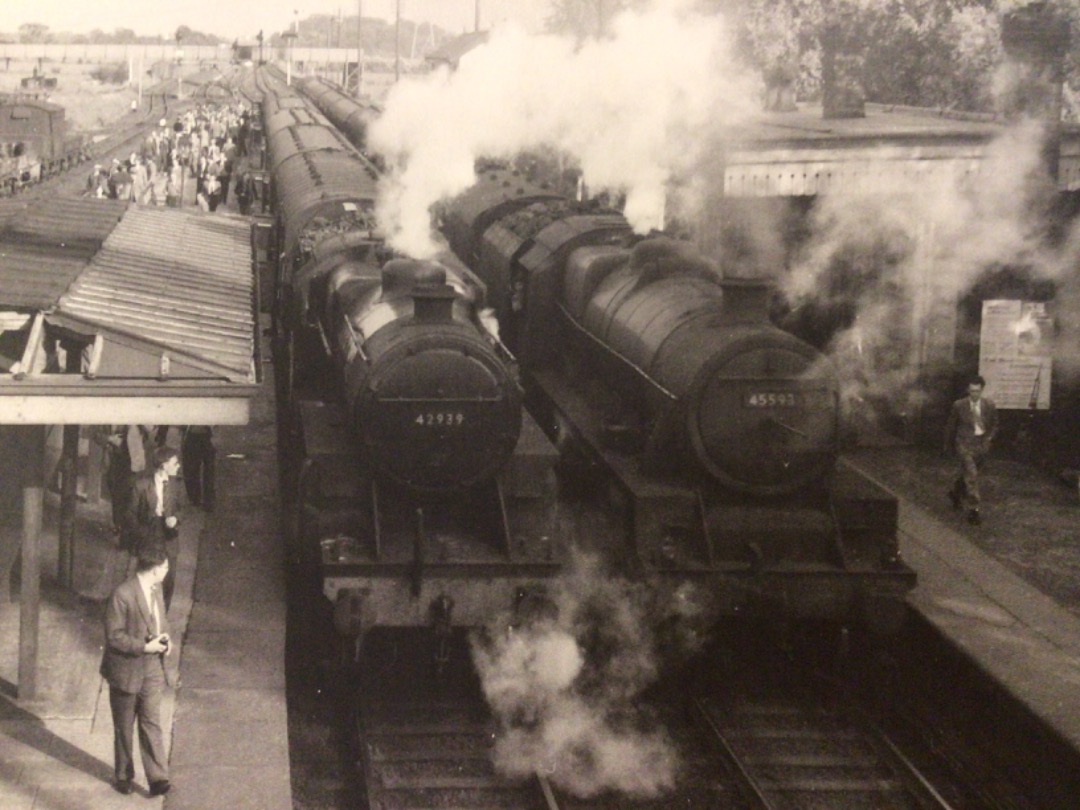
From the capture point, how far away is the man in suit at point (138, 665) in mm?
6852

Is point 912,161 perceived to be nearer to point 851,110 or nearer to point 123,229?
point 851,110

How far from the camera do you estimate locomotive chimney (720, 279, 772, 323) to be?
9.30m

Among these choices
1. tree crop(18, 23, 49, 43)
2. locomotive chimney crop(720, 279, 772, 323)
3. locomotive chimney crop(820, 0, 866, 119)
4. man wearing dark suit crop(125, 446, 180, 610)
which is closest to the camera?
man wearing dark suit crop(125, 446, 180, 610)

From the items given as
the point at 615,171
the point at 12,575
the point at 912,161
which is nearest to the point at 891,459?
the point at 912,161

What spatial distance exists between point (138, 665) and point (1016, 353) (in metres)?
10.8

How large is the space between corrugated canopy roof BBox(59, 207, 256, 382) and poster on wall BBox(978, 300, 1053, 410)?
786 cm

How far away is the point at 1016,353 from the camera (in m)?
14.8

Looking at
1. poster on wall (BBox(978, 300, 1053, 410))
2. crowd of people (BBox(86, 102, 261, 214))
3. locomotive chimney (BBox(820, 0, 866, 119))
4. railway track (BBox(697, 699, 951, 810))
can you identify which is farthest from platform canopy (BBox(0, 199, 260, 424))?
locomotive chimney (BBox(820, 0, 866, 119))

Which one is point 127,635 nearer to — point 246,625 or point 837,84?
point 246,625

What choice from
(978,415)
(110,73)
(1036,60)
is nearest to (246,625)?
(978,415)

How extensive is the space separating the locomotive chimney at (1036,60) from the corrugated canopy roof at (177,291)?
27.9 ft

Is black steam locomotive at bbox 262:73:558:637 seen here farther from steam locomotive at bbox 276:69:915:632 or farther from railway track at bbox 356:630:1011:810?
railway track at bbox 356:630:1011:810

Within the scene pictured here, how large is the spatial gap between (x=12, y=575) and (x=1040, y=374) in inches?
416

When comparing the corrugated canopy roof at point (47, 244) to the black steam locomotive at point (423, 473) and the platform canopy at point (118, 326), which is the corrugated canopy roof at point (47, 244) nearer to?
the platform canopy at point (118, 326)
